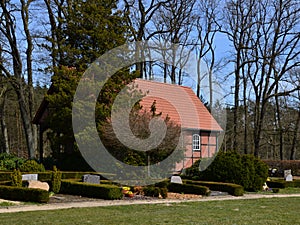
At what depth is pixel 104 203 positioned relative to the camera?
628 inches

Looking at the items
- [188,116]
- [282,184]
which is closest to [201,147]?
[188,116]

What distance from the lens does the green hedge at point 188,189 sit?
1969cm

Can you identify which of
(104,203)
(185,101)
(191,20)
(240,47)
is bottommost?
(104,203)

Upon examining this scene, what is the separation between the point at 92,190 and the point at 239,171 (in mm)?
7771

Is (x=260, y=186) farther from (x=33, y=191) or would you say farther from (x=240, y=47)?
(x=240, y=47)

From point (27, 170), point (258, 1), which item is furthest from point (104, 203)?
point (258, 1)

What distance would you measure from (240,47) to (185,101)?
6245 millimetres

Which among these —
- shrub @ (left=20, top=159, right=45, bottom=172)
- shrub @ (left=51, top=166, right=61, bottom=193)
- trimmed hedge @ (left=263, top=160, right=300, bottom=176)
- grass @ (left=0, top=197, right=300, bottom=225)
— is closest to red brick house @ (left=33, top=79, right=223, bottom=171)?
trimmed hedge @ (left=263, top=160, right=300, bottom=176)

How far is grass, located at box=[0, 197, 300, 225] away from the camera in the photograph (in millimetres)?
11149

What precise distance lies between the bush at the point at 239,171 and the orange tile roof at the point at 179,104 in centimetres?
1114

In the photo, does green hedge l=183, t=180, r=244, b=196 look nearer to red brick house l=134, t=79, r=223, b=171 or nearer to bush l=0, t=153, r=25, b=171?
red brick house l=134, t=79, r=223, b=171

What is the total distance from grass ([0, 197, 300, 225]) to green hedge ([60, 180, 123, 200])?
2675mm

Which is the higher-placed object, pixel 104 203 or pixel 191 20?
pixel 191 20

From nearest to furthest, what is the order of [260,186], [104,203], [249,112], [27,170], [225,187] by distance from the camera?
[104,203] → [225,187] → [260,186] → [27,170] → [249,112]
